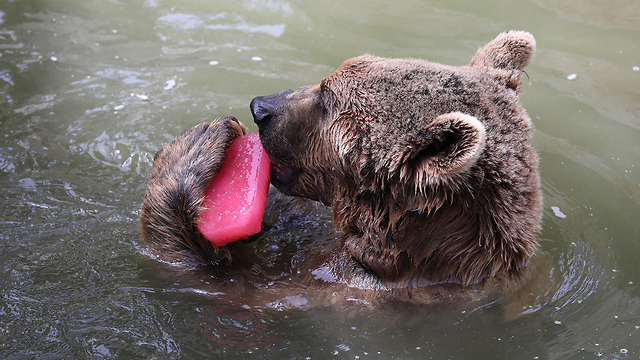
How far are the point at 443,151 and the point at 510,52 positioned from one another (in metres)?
1.14

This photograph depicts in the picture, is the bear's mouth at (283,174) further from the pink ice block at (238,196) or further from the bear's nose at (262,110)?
the bear's nose at (262,110)

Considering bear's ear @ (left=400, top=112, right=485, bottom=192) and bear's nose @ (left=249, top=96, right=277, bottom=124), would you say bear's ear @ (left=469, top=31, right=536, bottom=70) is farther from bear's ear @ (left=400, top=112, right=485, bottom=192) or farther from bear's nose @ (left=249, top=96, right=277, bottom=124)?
bear's nose @ (left=249, top=96, right=277, bottom=124)

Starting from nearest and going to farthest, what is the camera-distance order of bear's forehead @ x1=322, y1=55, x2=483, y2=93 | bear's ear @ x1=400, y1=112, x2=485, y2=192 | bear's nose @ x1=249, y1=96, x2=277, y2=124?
bear's ear @ x1=400, y1=112, x2=485, y2=192 → bear's forehead @ x1=322, y1=55, x2=483, y2=93 → bear's nose @ x1=249, y1=96, x2=277, y2=124

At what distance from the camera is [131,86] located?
19.8ft

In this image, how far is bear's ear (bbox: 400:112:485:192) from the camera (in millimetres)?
2492

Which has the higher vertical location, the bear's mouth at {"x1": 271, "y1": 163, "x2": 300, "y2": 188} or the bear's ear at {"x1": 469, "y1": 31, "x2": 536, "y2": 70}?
the bear's ear at {"x1": 469, "y1": 31, "x2": 536, "y2": 70}

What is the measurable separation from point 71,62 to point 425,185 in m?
5.21

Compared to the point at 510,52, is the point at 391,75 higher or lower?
lower

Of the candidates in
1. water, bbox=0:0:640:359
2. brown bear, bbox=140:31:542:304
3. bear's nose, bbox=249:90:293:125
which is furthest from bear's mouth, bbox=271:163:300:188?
water, bbox=0:0:640:359

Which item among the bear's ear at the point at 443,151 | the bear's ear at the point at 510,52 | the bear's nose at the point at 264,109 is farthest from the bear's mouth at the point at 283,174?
the bear's ear at the point at 510,52

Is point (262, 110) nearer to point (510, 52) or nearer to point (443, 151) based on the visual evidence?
point (443, 151)

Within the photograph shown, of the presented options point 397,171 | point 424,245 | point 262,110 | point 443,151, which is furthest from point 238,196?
point 443,151

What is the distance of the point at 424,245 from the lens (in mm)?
3197

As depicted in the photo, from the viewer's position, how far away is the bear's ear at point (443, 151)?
2.49 metres
